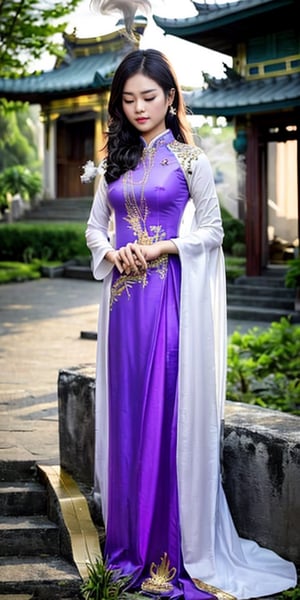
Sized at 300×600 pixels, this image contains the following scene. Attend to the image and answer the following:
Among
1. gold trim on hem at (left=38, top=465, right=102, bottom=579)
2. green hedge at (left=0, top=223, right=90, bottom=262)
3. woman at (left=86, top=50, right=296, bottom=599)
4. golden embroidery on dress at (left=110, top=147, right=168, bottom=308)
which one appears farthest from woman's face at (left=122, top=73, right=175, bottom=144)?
green hedge at (left=0, top=223, right=90, bottom=262)

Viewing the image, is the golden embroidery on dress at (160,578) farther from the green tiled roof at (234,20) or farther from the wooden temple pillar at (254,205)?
the wooden temple pillar at (254,205)

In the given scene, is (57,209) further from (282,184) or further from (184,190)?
(184,190)

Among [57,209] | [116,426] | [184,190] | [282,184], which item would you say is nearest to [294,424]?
[116,426]

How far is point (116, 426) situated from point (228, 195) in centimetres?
1568

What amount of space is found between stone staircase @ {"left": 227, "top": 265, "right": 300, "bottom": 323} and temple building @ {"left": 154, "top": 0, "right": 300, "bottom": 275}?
0.99 feet

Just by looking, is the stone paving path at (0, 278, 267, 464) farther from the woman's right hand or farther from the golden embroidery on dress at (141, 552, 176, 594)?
the woman's right hand

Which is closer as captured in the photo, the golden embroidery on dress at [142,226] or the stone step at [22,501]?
the golden embroidery on dress at [142,226]

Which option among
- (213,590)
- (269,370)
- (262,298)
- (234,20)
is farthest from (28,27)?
(213,590)

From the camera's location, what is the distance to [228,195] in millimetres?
18812

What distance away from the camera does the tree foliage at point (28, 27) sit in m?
12.7

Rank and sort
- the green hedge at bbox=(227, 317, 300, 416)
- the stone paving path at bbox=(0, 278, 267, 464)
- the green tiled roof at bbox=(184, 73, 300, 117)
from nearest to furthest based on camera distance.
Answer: the stone paving path at bbox=(0, 278, 267, 464) → the green hedge at bbox=(227, 317, 300, 416) → the green tiled roof at bbox=(184, 73, 300, 117)

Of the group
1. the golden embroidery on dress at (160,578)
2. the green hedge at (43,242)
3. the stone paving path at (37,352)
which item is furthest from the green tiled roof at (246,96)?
the golden embroidery on dress at (160,578)

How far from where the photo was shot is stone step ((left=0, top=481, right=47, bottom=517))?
154 inches

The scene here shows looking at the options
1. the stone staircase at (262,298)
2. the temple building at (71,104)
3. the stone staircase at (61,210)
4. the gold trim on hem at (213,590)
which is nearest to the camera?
the gold trim on hem at (213,590)
